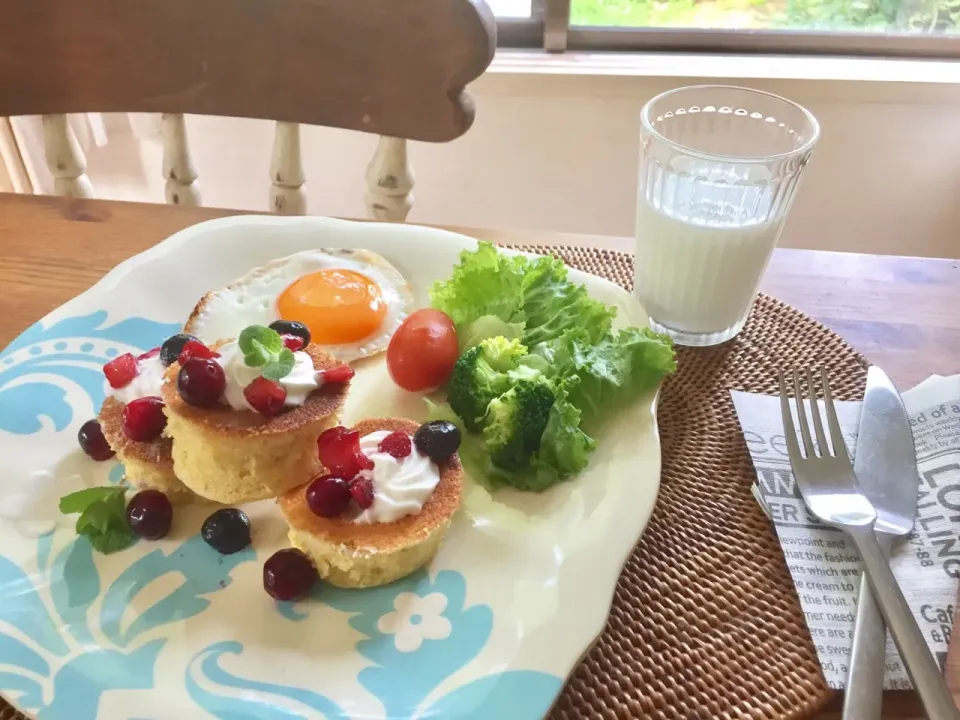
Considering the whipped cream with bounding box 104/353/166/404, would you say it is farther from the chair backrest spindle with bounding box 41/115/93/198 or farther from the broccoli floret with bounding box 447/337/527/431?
the chair backrest spindle with bounding box 41/115/93/198

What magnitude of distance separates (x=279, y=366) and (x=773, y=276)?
113cm

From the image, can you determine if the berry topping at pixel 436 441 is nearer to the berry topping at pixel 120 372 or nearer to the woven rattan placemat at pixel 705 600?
the woven rattan placemat at pixel 705 600

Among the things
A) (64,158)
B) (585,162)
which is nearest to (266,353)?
(64,158)

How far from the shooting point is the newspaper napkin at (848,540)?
1.00 meters

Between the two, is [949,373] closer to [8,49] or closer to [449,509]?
[449,509]

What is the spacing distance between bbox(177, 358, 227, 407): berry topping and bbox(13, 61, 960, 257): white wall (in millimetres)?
1928

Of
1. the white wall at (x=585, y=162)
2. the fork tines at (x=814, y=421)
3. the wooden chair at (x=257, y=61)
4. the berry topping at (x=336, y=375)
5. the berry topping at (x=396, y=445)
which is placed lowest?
the white wall at (x=585, y=162)

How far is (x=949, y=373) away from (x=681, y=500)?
2.03 feet

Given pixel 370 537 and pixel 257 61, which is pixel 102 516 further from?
pixel 257 61

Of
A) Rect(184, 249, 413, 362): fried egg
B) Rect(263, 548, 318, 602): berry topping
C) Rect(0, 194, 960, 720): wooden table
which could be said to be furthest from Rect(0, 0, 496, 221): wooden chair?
Rect(263, 548, 318, 602): berry topping

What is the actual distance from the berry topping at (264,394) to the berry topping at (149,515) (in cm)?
19

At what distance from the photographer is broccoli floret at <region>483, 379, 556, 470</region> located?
121cm

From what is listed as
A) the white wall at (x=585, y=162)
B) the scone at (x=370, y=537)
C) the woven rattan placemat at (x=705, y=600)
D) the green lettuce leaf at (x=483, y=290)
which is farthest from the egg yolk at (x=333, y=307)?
the white wall at (x=585, y=162)

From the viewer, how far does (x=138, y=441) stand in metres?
1.19
